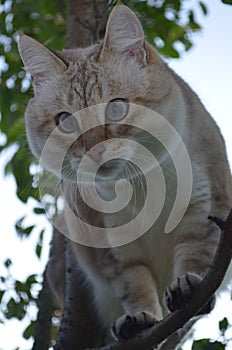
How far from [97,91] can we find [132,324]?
88cm

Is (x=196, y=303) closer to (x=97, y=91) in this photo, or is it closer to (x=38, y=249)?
(x=97, y=91)

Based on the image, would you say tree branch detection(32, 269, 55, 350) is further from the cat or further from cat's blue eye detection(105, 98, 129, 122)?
cat's blue eye detection(105, 98, 129, 122)

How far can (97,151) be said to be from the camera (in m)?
2.79

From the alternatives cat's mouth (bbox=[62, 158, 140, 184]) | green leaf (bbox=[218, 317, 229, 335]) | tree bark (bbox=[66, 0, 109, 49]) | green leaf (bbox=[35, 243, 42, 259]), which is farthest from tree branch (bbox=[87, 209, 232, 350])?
tree bark (bbox=[66, 0, 109, 49])

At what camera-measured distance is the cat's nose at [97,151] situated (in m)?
2.79

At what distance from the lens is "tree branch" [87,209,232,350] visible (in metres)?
2.22

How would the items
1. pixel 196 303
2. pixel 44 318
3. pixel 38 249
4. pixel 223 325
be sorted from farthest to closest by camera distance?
pixel 38 249 → pixel 44 318 → pixel 223 325 → pixel 196 303

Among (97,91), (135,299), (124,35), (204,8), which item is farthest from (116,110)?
(204,8)

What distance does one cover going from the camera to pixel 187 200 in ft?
10.00

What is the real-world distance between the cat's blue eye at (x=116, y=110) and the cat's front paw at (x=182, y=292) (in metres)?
0.64

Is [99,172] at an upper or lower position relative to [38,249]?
upper

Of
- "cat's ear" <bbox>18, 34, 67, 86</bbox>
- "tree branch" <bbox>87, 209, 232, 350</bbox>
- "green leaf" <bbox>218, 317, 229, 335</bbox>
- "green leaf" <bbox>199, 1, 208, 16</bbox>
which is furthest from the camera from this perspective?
"green leaf" <bbox>199, 1, 208, 16</bbox>

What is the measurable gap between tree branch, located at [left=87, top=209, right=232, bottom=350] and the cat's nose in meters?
0.64

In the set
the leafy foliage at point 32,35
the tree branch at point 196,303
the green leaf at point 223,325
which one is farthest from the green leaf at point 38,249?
the green leaf at point 223,325
